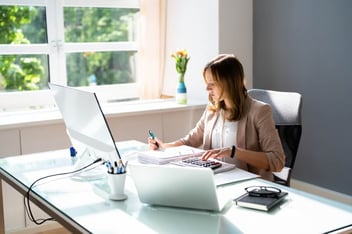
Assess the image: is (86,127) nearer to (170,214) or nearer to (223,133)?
(170,214)

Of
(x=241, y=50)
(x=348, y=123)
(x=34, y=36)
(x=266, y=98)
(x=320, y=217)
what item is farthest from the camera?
(x=241, y=50)

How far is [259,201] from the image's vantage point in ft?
5.78

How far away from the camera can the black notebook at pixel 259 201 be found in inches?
68.1

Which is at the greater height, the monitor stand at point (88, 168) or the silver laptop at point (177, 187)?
the silver laptop at point (177, 187)

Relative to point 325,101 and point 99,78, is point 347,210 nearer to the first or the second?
point 325,101

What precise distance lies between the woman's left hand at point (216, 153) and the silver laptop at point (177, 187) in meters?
0.46

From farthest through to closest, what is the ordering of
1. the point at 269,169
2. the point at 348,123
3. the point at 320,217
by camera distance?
the point at 348,123, the point at 269,169, the point at 320,217

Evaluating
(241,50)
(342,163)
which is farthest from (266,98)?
(241,50)

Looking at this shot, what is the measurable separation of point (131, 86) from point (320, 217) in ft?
9.68

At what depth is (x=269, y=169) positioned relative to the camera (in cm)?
239

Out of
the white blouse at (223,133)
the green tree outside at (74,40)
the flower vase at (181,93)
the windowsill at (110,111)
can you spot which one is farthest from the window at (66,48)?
the white blouse at (223,133)

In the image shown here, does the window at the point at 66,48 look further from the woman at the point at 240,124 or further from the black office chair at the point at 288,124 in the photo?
the black office chair at the point at 288,124

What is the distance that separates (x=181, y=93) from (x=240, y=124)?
1571mm

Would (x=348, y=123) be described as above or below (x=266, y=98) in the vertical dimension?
below
